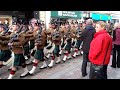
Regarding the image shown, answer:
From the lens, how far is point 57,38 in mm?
9531

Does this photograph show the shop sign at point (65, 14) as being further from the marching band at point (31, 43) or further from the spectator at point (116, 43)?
the spectator at point (116, 43)

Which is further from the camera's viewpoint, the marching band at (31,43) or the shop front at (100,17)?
the shop front at (100,17)

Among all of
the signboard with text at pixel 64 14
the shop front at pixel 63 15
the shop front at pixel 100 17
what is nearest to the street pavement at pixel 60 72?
the shop front at pixel 63 15

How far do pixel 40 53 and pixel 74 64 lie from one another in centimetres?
225

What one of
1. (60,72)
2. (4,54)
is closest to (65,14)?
(60,72)

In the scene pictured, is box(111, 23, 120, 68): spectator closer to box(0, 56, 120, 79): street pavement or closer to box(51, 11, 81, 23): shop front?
box(0, 56, 120, 79): street pavement

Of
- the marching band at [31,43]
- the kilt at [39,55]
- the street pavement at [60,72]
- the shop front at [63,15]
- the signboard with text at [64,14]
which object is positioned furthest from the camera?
the signboard with text at [64,14]

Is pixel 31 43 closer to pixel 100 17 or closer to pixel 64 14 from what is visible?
pixel 64 14

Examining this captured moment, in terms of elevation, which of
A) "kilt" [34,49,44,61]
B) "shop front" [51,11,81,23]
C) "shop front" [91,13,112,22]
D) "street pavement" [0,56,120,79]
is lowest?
"street pavement" [0,56,120,79]

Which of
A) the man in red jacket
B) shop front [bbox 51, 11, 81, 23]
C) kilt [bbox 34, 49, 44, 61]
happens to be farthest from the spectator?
shop front [bbox 51, 11, 81, 23]

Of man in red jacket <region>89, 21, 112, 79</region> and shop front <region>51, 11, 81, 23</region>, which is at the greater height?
shop front <region>51, 11, 81, 23</region>

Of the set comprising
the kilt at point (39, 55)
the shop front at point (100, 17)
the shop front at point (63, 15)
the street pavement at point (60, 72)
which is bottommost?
the street pavement at point (60, 72)
